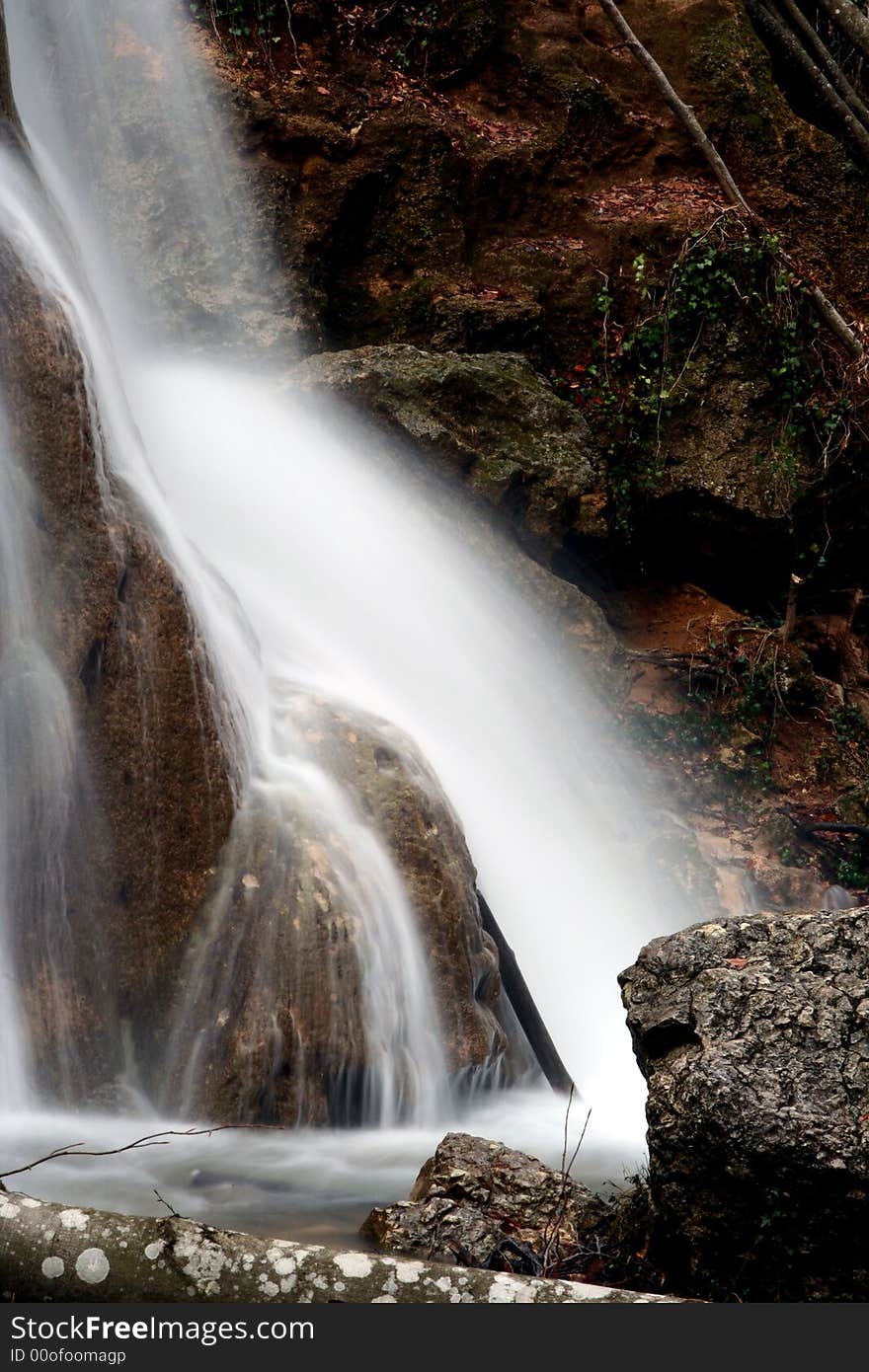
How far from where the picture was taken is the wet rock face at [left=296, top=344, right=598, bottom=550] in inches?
353

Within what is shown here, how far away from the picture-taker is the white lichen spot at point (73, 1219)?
2.23 m

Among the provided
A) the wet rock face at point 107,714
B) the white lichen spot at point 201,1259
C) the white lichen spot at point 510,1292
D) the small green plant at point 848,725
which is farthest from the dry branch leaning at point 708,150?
the white lichen spot at point 201,1259

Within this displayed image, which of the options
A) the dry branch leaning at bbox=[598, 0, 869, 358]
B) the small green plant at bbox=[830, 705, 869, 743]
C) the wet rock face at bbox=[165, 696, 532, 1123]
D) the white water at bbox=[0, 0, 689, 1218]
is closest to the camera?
the wet rock face at bbox=[165, 696, 532, 1123]

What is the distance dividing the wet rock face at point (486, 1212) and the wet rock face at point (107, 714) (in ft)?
5.28

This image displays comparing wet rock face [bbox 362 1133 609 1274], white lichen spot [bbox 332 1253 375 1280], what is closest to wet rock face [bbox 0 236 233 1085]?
wet rock face [bbox 362 1133 609 1274]

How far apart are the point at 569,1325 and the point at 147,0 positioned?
1095cm

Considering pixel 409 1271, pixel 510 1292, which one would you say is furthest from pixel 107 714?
pixel 510 1292

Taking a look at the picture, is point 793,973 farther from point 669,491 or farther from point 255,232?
point 255,232

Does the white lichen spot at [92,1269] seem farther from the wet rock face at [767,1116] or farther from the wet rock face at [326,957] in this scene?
the wet rock face at [326,957]

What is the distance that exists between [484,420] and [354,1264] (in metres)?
7.66

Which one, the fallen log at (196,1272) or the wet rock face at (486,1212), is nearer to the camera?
the fallen log at (196,1272)

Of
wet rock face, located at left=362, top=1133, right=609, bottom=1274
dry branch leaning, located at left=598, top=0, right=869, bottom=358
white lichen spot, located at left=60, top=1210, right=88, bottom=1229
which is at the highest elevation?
dry branch leaning, located at left=598, top=0, right=869, bottom=358

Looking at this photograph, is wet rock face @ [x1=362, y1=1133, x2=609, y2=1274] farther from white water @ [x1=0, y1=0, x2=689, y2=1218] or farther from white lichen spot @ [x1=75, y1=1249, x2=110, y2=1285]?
white lichen spot @ [x1=75, y1=1249, x2=110, y2=1285]

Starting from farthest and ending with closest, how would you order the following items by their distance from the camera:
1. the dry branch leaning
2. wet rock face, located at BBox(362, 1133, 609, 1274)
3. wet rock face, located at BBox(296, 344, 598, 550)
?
1. the dry branch leaning
2. wet rock face, located at BBox(296, 344, 598, 550)
3. wet rock face, located at BBox(362, 1133, 609, 1274)
